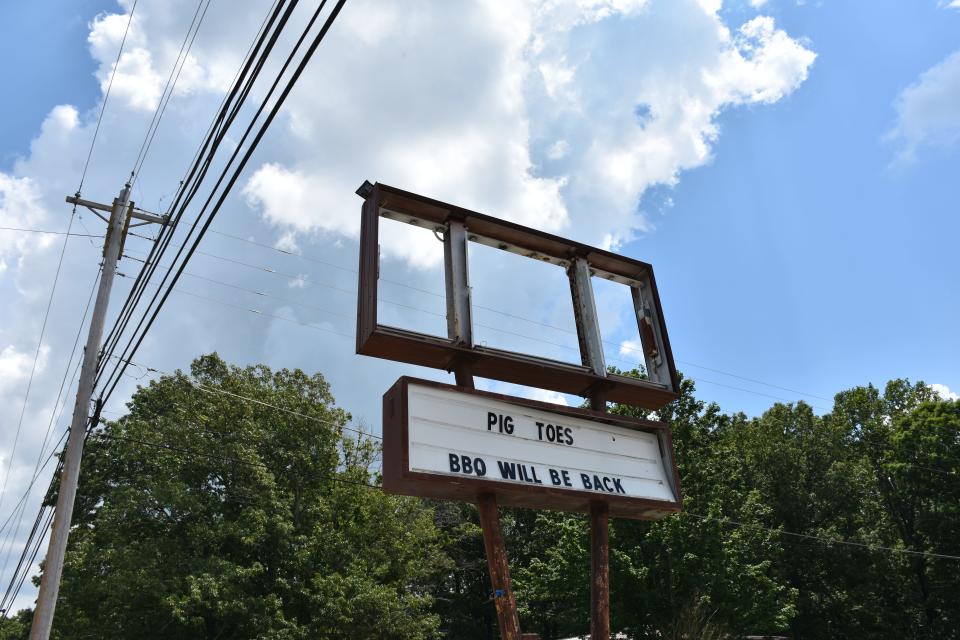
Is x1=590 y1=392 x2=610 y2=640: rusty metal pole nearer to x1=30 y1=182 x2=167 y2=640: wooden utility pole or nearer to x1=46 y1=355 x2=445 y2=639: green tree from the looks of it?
x1=30 y1=182 x2=167 y2=640: wooden utility pole

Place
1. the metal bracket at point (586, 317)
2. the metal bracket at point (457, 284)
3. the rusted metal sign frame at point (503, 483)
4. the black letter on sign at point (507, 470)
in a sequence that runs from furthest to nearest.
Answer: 1. the metal bracket at point (586, 317)
2. the metal bracket at point (457, 284)
3. the black letter on sign at point (507, 470)
4. the rusted metal sign frame at point (503, 483)

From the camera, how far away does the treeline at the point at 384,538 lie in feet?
77.2

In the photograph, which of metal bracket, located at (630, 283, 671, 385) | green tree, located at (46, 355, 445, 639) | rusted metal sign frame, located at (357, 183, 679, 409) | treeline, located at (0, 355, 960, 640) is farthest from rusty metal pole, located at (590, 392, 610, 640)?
green tree, located at (46, 355, 445, 639)

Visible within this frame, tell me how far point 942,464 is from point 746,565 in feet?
55.9

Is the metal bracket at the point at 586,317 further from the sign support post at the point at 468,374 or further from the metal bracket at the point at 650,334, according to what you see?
the sign support post at the point at 468,374

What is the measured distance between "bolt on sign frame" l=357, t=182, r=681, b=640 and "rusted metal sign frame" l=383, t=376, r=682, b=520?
11 mm

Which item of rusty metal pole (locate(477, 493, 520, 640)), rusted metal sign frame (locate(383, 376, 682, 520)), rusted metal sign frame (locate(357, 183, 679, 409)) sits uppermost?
rusted metal sign frame (locate(357, 183, 679, 409))

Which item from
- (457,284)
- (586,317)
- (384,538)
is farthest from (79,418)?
(384,538)

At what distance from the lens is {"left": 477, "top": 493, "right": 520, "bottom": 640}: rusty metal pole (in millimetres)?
6098

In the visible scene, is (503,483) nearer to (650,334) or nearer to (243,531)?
(650,334)

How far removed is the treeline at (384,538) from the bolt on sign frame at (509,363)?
40.0ft

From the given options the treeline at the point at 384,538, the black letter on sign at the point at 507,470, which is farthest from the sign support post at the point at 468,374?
the treeline at the point at 384,538

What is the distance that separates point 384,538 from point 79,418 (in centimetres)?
1550

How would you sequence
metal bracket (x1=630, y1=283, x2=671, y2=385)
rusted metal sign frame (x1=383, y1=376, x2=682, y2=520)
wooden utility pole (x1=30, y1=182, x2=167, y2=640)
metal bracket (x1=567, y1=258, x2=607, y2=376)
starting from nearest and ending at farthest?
rusted metal sign frame (x1=383, y1=376, x2=682, y2=520) < metal bracket (x1=567, y1=258, x2=607, y2=376) < metal bracket (x1=630, y1=283, x2=671, y2=385) < wooden utility pole (x1=30, y1=182, x2=167, y2=640)
